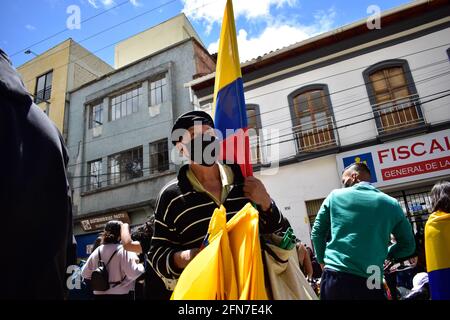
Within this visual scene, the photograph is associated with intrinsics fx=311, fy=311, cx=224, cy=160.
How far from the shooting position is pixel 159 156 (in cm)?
1362

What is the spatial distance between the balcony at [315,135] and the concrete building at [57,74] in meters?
12.6

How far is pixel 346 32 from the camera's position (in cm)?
1048

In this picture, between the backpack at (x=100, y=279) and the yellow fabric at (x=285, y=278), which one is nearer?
the yellow fabric at (x=285, y=278)

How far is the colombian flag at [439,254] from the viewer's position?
2358 millimetres

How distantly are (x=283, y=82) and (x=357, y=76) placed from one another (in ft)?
8.12

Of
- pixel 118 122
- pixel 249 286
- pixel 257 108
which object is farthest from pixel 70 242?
pixel 118 122

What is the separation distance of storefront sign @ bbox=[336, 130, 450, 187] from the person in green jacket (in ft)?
24.6

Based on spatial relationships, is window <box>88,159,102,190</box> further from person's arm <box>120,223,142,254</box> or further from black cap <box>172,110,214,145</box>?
black cap <box>172,110,214,145</box>

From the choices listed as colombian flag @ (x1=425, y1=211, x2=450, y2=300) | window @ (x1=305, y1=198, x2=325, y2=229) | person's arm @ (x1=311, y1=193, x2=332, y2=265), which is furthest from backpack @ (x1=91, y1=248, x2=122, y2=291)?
window @ (x1=305, y1=198, x2=325, y2=229)

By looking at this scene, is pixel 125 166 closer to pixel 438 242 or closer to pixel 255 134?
pixel 255 134

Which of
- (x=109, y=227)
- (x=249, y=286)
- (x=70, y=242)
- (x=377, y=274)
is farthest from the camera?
(x=109, y=227)

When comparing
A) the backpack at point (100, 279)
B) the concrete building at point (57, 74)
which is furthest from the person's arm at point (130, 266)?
the concrete building at point (57, 74)

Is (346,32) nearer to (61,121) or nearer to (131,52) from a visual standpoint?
(131,52)

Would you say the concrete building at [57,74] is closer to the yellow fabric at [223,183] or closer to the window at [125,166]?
the window at [125,166]
